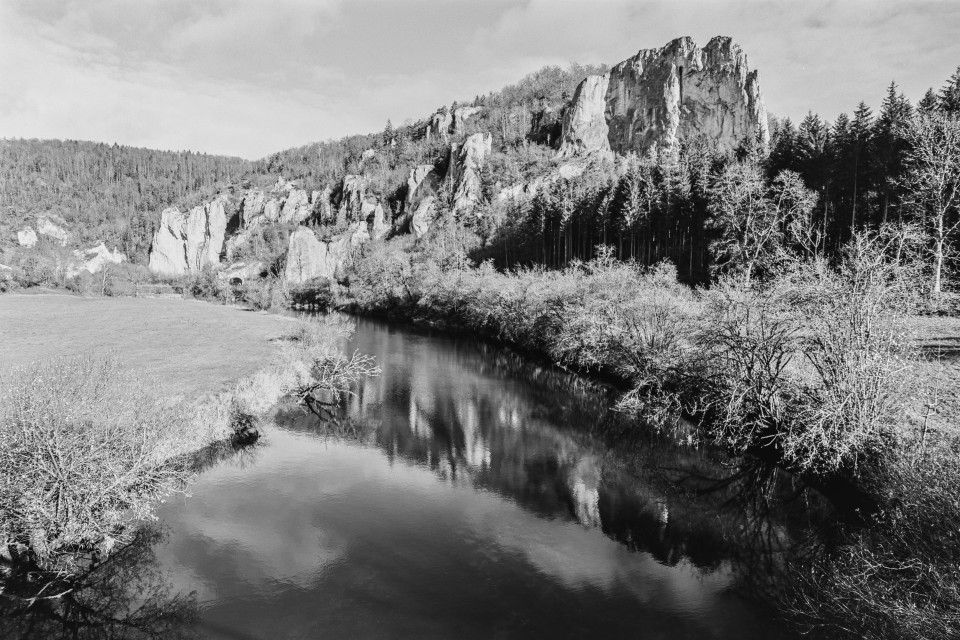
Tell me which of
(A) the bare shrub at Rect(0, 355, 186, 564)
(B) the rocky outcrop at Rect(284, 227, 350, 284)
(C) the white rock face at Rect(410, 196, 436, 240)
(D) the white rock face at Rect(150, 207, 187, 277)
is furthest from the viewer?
(D) the white rock face at Rect(150, 207, 187, 277)

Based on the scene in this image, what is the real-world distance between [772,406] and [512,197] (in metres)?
116

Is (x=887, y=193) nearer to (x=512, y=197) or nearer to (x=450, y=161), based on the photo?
(x=512, y=197)

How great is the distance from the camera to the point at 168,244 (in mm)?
196750

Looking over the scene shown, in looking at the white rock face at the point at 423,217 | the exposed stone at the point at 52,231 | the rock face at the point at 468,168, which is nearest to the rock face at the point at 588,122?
the rock face at the point at 468,168

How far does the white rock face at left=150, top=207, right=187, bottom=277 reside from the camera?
194m

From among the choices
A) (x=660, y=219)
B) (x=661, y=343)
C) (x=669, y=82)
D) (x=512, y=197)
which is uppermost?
(x=669, y=82)

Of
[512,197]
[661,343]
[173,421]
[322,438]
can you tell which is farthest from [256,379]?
[512,197]

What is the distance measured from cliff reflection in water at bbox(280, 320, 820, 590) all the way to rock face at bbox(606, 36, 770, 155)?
121m

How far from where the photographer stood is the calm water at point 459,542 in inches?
578

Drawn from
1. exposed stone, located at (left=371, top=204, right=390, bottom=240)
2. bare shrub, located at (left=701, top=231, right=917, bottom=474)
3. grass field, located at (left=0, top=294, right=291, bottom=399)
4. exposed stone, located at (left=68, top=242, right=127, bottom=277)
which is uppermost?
exposed stone, located at (left=371, top=204, right=390, bottom=240)

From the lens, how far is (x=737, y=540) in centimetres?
1891

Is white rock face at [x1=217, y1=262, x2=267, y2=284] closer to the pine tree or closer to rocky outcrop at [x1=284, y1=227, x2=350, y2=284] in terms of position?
rocky outcrop at [x1=284, y1=227, x2=350, y2=284]

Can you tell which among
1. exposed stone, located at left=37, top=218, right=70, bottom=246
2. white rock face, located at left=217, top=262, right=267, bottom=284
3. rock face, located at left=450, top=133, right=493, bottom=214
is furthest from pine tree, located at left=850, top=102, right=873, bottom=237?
exposed stone, located at left=37, top=218, right=70, bottom=246

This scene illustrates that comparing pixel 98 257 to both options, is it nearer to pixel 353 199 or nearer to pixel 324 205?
pixel 324 205
